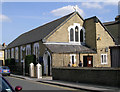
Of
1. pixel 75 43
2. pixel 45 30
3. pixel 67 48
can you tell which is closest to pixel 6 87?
pixel 67 48

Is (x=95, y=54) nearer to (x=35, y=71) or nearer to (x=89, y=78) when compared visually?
(x=35, y=71)

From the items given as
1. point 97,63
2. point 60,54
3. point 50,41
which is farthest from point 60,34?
point 97,63

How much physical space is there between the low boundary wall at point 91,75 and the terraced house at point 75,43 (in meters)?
6.18

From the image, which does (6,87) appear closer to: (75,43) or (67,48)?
(67,48)

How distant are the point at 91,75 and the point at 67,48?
13204 mm

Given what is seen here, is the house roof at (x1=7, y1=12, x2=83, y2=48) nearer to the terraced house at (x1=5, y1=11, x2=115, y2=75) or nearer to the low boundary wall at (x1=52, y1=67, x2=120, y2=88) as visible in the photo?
the terraced house at (x1=5, y1=11, x2=115, y2=75)

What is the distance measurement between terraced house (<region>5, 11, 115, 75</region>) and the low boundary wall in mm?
6185

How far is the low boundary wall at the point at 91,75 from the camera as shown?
15.8 metres

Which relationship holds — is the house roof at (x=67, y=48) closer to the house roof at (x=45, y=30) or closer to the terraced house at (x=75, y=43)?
the terraced house at (x=75, y=43)

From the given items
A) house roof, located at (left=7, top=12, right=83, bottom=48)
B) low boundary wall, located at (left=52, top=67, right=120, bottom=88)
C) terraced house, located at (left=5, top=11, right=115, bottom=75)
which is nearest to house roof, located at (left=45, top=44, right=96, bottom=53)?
terraced house, located at (left=5, top=11, right=115, bottom=75)

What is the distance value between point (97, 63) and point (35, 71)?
952cm

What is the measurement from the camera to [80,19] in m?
33.9

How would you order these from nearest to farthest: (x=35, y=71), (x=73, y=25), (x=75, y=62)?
(x=35, y=71) → (x=75, y=62) → (x=73, y=25)

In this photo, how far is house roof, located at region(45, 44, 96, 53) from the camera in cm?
2948
